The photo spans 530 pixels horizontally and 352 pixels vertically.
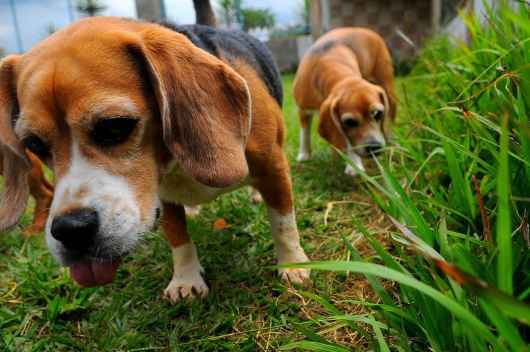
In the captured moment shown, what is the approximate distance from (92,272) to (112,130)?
19.4 inches

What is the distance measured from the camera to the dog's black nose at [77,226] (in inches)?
54.5

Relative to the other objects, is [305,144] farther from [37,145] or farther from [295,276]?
[37,145]

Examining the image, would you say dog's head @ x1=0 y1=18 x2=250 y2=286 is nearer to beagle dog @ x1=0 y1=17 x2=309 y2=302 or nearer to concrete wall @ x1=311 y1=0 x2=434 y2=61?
beagle dog @ x1=0 y1=17 x2=309 y2=302

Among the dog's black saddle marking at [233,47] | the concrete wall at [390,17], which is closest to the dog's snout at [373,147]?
the dog's black saddle marking at [233,47]

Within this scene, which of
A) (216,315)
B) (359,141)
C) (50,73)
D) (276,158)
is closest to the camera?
(50,73)

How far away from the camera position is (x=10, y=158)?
191cm

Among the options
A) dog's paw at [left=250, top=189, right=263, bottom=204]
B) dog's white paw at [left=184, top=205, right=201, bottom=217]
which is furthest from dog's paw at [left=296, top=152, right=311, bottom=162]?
dog's white paw at [left=184, top=205, right=201, bottom=217]

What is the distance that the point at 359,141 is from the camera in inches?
154

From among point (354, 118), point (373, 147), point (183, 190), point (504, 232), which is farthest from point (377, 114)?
point (504, 232)

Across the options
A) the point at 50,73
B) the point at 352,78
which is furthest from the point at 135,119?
the point at 352,78

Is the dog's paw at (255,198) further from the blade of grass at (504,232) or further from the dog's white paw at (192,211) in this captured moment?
the blade of grass at (504,232)

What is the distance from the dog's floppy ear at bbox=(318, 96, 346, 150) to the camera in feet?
13.0

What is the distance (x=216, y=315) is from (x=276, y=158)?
2.40 feet

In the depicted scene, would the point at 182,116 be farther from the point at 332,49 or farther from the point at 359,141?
the point at 332,49
